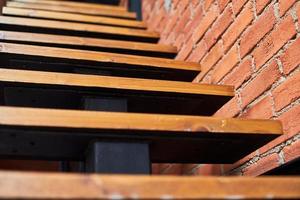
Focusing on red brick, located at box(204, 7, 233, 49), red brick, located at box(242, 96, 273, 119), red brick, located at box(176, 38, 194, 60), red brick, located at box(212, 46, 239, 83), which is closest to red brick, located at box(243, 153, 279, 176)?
red brick, located at box(242, 96, 273, 119)

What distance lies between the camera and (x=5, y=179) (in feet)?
1.81

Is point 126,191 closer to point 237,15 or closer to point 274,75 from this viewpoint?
point 274,75

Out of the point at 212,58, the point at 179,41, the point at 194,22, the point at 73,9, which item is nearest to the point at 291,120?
the point at 212,58

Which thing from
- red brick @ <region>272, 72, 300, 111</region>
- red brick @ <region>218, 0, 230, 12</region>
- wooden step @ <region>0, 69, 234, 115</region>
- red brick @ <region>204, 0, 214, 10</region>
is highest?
red brick @ <region>204, 0, 214, 10</region>

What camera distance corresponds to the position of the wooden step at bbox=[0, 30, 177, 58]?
Result: 1510mm

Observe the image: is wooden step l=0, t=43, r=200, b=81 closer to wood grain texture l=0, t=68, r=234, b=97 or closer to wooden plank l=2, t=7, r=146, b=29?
wood grain texture l=0, t=68, r=234, b=97

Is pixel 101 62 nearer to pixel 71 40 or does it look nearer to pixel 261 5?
pixel 71 40

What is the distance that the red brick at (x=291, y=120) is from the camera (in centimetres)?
104

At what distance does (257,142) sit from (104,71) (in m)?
0.55

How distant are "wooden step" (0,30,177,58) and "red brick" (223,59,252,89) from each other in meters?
0.44

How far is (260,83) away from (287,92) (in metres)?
0.14

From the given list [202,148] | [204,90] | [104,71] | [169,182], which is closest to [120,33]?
[104,71]

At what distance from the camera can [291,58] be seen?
3.59 ft

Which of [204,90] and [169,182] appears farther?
[204,90]
